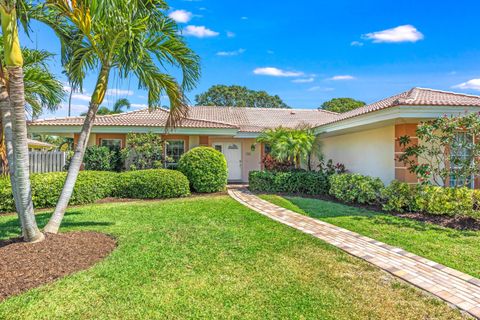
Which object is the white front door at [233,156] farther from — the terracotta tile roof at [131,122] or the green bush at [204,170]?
the green bush at [204,170]

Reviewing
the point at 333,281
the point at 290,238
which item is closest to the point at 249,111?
the point at 290,238

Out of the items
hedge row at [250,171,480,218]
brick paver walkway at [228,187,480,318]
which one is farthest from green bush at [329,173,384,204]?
brick paver walkway at [228,187,480,318]

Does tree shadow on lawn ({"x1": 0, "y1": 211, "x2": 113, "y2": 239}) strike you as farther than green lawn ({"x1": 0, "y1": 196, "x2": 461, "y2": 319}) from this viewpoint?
Yes

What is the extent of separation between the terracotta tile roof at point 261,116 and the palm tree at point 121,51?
11.0m

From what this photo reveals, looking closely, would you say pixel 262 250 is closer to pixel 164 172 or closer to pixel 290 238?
pixel 290 238

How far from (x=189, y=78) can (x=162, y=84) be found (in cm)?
71

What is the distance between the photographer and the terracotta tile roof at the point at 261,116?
19.8 meters

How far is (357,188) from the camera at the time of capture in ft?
34.8

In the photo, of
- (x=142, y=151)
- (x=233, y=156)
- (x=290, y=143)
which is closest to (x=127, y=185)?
(x=142, y=151)

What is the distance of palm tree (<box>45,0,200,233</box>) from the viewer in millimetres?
5262

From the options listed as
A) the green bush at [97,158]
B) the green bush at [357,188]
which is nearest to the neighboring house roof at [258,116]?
the green bush at [97,158]

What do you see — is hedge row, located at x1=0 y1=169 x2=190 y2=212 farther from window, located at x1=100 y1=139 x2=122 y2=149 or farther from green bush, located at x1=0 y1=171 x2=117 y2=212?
window, located at x1=100 y1=139 x2=122 y2=149

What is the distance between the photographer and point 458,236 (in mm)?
6719

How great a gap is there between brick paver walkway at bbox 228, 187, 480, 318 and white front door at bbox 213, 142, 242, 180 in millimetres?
11033
